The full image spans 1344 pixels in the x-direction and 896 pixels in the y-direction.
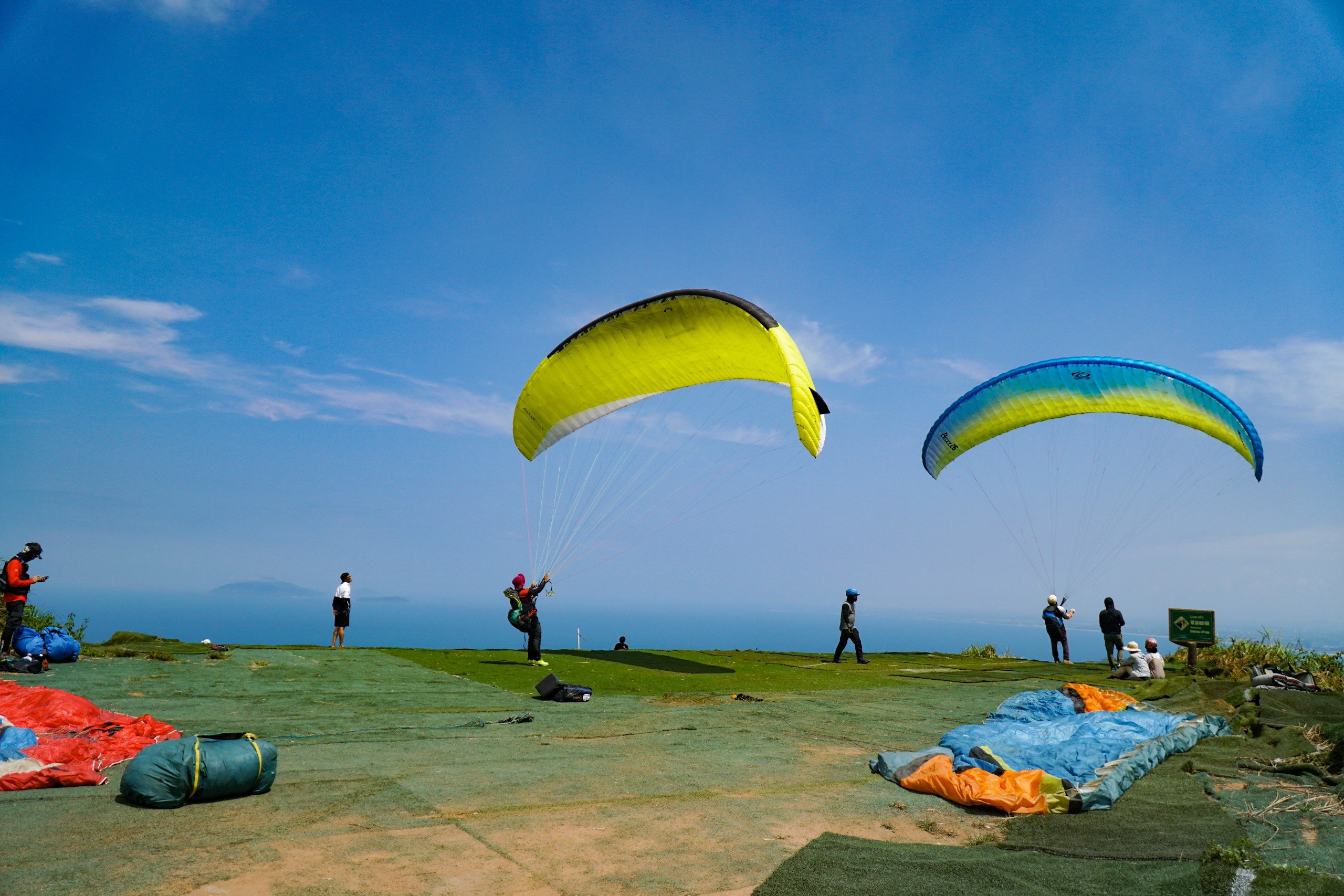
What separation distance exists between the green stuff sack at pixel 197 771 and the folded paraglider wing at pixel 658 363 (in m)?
8.22

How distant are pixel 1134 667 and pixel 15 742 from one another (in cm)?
1621

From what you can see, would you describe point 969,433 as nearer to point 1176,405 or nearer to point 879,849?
point 1176,405

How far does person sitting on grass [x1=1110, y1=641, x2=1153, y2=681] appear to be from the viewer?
1395cm

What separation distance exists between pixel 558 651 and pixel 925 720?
9398mm

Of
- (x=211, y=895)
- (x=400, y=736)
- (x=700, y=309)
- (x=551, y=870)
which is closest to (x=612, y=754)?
(x=400, y=736)

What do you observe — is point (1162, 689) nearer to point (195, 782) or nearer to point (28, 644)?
point (195, 782)

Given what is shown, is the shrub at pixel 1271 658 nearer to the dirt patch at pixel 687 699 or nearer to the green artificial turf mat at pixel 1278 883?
the dirt patch at pixel 687 699

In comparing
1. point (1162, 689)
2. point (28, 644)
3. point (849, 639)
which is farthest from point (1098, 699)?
point (28, 644)

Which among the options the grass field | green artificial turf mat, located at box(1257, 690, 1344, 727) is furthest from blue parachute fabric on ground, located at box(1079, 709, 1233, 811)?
green artificial turf mat, located at box(1257, 690, 1344, 727)

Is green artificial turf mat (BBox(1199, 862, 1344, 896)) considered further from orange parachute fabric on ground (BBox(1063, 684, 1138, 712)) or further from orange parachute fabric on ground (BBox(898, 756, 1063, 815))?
orange parachute fabric on ground (BBox(1063, 684, 1138, 712))

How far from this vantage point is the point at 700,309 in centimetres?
1309

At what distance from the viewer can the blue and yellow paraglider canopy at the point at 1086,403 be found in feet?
47.3

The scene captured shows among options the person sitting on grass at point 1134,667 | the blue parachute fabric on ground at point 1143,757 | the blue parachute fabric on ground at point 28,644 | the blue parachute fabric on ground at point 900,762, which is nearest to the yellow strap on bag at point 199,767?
the blue parachute fabric on ground at point 900,762

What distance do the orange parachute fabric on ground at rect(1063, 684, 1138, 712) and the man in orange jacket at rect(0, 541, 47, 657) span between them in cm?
1418
